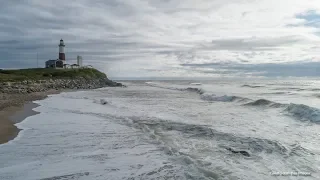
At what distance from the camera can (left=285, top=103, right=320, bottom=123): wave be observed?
16.9m

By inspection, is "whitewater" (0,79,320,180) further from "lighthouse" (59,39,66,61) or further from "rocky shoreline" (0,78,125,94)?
"lighthouse" (59,39,66,61)

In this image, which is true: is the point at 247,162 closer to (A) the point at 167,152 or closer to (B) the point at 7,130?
(A) the point at 167,152

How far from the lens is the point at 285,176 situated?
729 centimetres

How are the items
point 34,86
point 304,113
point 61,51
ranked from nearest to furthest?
point 304,113
point 34,86
point 61,51

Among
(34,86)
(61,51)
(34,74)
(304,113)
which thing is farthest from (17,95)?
(61,51)

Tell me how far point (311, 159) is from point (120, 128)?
7.53 meters

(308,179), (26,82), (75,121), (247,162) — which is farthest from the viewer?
(26,82)

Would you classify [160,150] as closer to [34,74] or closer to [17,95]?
[17,95]

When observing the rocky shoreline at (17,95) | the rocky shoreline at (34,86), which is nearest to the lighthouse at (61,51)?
the rocky shoreline at (17,95)

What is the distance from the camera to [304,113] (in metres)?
18.2

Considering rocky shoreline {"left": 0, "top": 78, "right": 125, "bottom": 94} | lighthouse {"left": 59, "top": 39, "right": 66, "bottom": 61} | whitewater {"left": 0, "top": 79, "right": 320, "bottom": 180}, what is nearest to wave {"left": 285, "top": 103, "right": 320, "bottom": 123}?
whitewater {"left": 0, "top": 79, "right": 320, "bottom": 180}

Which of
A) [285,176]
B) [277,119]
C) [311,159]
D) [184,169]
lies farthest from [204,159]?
[277,119]

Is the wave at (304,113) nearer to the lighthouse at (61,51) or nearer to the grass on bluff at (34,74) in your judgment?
the grass on bluff at (34,74)

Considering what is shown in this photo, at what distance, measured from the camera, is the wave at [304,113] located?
55.4ft
